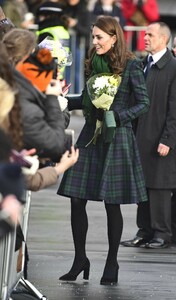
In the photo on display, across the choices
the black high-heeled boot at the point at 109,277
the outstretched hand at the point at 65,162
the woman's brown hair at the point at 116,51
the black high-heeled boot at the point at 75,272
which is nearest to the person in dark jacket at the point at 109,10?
the woman's brown hair at the point at 116,51

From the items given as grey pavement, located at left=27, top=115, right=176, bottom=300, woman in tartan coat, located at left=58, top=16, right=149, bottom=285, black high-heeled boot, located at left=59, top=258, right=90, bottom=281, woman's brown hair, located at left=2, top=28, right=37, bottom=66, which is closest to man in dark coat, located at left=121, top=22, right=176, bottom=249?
grey pavement, located at left=27, top=115, right=176, bottom=300

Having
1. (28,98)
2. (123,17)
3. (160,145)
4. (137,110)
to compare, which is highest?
(28,98)

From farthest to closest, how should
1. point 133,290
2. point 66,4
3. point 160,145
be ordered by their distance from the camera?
point 66,4, point 160,145, point 133,290

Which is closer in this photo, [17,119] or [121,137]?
[17,119]

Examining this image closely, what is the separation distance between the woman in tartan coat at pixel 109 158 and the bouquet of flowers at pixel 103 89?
0.05 meters

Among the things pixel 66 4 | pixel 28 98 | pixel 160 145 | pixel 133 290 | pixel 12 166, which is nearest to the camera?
pixel 12 166

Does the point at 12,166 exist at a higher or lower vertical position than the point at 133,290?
higher

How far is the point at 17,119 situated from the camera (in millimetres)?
6973

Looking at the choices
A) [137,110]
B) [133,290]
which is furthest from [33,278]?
[137,110]

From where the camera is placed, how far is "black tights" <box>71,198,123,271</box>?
9.82 m

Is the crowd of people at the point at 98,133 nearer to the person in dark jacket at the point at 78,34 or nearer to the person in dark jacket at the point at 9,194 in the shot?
the person in dark jacket at the point at 9,194

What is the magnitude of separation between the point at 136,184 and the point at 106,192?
0.92 feet

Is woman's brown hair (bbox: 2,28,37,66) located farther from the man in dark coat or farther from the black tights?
the man in dark coat

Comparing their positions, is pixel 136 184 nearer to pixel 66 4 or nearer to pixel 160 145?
pixel 160 145
